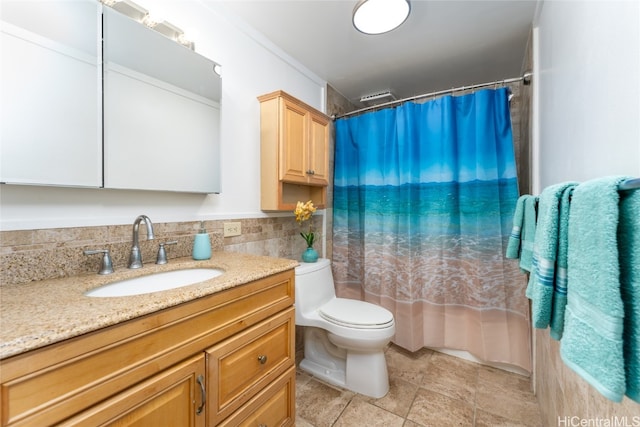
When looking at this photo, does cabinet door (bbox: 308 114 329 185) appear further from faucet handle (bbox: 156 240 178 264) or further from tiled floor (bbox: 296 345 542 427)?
tiled floor (bbox: 296 345 542 427)

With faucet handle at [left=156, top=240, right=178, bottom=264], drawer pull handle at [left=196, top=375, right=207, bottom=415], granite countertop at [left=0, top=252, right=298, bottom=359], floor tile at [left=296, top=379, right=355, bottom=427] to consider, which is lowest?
floor tile at [left=296, top=379, right=355, bottom=427]

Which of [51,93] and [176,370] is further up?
[51,93]

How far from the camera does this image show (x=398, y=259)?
2.11 metres

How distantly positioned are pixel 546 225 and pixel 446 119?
5.30ft

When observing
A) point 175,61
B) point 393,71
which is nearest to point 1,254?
point 175,61

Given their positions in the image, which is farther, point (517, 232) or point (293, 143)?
point (293, 143)

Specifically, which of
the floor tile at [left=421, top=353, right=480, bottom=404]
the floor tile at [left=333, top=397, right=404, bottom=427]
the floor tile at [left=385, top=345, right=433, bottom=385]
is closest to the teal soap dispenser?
the floor tile at [left=333, top=397, right=404, bottom=427]

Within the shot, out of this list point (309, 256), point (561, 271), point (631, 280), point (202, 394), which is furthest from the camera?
Answer: point (309, 256)

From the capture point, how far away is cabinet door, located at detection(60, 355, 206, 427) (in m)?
0.65

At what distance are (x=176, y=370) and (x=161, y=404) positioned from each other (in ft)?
0.29

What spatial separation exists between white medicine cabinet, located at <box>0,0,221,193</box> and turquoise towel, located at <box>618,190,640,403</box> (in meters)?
1.50

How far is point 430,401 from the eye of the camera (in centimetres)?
158

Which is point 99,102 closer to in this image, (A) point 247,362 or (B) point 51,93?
(B) point 51,93

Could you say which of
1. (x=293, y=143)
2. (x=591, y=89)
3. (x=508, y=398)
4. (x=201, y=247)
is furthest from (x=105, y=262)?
(x=508, y=398)
